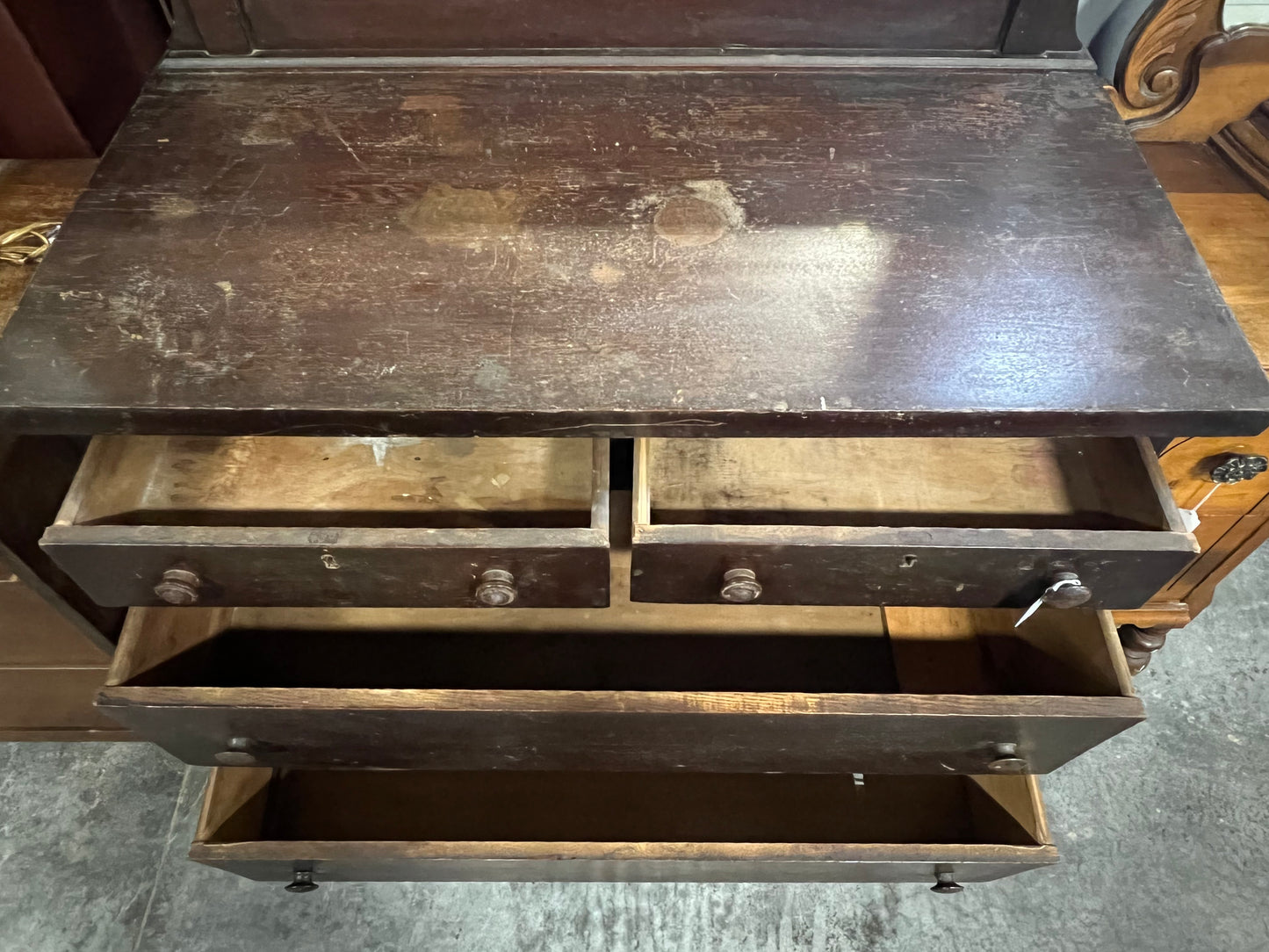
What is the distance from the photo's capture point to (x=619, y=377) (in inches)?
27.4

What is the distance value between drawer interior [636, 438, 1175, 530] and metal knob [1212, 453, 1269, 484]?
245 millimetres

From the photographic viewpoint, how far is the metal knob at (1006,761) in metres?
0.92

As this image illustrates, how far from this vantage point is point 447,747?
3.12 ft

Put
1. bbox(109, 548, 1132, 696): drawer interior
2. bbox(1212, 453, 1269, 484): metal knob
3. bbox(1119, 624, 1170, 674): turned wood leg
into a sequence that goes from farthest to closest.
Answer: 1. bbox(1119, 624, 1170, 674): turned wood leg
2. bbox(109, 548, 1132, 696): drawer interior
3. bbox(1212, 453, 1269, 484): metal knob

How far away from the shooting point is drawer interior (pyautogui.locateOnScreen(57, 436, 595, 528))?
88 cm

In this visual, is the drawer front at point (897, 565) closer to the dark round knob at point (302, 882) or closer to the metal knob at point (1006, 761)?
the metal knob at point (1006, 761)

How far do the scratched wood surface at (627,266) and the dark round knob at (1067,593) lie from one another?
0.15 metres

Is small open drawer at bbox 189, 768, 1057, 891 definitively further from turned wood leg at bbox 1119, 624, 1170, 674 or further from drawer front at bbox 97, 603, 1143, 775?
turned wood leg at bbox 1119, 624, 1170, 674

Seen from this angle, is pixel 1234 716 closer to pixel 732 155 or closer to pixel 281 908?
pixel 732 155

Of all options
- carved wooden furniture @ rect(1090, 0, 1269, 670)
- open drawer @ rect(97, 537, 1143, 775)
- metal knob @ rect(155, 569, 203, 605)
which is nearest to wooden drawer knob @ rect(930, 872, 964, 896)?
open drawer @ rect(97, 537, 1143, 775)

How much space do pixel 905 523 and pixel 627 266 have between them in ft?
1.30

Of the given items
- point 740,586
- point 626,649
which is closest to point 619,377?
point 740,586

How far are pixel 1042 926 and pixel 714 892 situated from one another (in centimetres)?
48

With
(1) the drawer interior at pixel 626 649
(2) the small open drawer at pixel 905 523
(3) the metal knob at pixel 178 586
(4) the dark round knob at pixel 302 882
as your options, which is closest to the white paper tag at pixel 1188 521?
(2) the small open drawer at pixel 905 523
